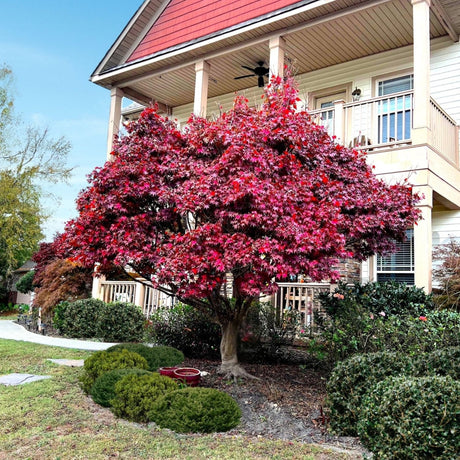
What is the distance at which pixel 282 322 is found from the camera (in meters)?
7.92

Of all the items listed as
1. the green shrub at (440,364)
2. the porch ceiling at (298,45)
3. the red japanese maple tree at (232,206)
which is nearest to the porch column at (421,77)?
the porch ceiling at (298,45)

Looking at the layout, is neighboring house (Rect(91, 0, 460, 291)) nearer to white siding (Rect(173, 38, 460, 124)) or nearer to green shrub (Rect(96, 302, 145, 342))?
white siding (Rect(173, 38, 460, 124))

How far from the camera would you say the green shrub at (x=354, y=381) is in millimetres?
4340

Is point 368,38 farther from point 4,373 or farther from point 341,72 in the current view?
point 4,373

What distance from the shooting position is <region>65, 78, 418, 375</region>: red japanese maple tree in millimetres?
5098

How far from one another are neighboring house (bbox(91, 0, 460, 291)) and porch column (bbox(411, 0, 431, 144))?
0.7 inches

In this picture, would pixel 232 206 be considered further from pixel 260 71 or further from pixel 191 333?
pixel 260 71

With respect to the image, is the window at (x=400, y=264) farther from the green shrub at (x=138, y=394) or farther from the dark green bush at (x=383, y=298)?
the green shrub at (x=138, y=394)

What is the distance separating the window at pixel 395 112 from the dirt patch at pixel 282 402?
4959mm

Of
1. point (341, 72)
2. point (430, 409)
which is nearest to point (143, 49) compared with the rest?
point (341, 72)

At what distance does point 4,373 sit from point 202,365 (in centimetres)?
302

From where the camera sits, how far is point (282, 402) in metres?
5.52

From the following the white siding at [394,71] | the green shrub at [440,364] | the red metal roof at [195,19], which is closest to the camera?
the green shrub at [440,364]

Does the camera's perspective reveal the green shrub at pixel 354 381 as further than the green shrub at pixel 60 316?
No
